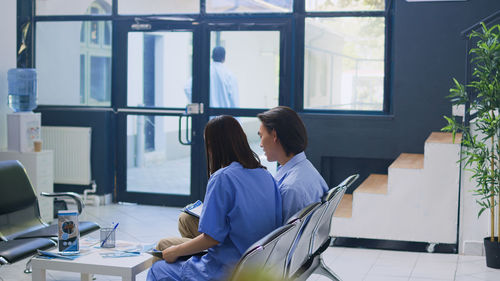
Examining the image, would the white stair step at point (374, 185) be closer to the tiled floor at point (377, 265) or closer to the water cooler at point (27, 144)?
the tiled floor at point (377, 265)

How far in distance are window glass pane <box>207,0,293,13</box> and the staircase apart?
216 cm

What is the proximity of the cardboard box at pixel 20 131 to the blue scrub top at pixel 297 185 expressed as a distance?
11.7ft

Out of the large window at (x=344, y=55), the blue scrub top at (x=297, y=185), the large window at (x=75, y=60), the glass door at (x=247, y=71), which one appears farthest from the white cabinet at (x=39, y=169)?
the blue scrub top at (x=297, y=185)

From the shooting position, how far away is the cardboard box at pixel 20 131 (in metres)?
6.09

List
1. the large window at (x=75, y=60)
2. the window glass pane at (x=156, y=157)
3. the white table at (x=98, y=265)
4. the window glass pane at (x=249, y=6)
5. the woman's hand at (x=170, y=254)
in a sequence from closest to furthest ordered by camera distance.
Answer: the woman's hand at (x=170, y=254), the white table at (x=98, y=265), the window glass pane at (x=249, y=6), the window glass pane at (x=156, y=157), the large window at (x=75, y=60)

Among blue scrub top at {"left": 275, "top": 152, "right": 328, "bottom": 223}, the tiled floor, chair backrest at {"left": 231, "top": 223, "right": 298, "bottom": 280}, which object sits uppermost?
blue scrub top at {"left": 275, "top": 152, "right": 328, "bottom": 223}

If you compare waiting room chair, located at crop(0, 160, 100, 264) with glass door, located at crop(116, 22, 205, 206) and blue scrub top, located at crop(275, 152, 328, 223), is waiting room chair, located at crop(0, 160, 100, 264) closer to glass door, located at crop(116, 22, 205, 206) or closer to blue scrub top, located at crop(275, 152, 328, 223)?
blue scrub top, located at crop(275, 152, 328, 223)

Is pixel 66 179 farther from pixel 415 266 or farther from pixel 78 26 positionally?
pixel 415 266

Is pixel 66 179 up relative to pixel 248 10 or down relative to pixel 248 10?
down

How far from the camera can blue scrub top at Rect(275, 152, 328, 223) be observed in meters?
3.14

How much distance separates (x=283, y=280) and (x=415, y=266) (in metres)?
2.32

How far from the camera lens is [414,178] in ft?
17.6

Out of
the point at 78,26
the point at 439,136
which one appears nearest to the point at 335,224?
the point at 439,136

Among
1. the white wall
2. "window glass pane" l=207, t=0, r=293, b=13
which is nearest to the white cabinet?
the white wall
